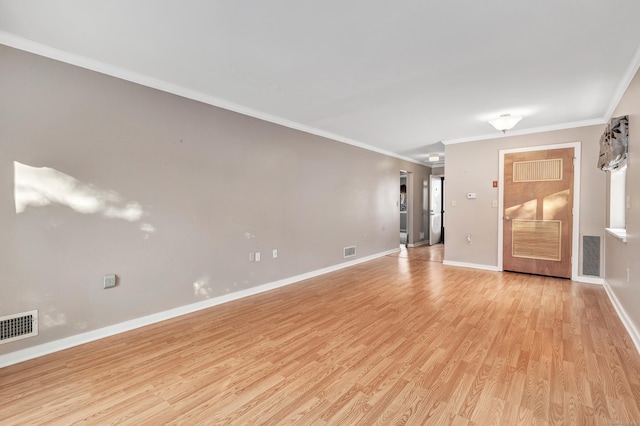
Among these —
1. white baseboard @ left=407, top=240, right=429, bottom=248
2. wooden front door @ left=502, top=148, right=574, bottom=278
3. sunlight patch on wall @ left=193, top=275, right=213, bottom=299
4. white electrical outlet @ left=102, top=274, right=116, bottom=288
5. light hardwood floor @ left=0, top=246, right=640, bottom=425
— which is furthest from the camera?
white baseboard @ left=407, top=240, right=429, bottom=248

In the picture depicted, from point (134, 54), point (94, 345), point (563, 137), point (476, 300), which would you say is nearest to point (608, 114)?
point (563, 137)

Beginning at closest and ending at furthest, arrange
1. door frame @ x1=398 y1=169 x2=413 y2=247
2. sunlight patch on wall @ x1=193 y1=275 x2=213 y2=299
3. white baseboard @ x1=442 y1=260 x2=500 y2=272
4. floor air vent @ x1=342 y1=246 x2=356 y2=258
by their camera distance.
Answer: sunlight patch on wall @ x1=193 y1=275 x2=213 y2=299, white baseboard @ x1=442 y1=260 x2=500 y2=272, floor air vent @ x1=342 y1=246 x2=356 y2=258, door frame @ x1=398 y1=169 x2=413 y2=247

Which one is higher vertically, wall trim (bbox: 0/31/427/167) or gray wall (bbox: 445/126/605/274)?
wall trim (bbox: 0/31/427/167)

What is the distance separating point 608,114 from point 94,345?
657 cm

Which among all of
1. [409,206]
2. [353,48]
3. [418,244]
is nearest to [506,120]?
[353,48]

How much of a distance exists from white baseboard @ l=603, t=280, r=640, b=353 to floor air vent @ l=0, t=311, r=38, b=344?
484 cm

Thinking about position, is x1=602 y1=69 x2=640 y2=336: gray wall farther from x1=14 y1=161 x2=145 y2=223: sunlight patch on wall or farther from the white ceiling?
x1=14 y1=161 x2=145 y2=223: sunlight patch on wall

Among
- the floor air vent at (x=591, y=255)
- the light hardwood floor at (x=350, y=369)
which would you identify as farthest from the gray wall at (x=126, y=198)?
the floor air vent at (x=591, y=255)

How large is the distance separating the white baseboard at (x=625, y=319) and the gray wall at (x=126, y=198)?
12.2ft

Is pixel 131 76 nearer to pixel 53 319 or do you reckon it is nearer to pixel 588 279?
pixel 53 319

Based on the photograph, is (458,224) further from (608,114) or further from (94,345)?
(94,345)

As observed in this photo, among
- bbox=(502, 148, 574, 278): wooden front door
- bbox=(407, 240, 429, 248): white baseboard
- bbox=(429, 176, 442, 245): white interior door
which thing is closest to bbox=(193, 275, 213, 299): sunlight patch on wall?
bbox=(502, 148, 574, 278): wooden front door

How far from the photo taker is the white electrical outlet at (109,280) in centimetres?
270

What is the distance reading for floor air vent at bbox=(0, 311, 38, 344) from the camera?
2.22 m
